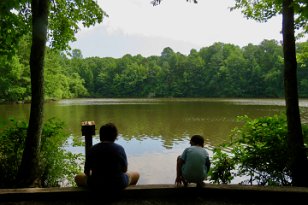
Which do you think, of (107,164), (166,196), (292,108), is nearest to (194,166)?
(166,196)

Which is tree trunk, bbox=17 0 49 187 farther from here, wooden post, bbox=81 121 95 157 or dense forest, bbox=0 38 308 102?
dense forest, bbox=0 38 308 102

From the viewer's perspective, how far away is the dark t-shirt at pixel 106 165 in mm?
4238

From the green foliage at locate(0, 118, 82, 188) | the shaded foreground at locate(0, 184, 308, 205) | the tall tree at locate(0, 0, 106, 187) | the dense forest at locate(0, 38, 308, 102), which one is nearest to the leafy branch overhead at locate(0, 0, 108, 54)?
the tall tree at locate(0, 0, 106, 187)

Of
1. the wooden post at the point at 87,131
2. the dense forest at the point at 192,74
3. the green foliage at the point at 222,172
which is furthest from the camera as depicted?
the dense forest at the point at 192,74

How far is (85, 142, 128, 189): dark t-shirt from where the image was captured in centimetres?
424

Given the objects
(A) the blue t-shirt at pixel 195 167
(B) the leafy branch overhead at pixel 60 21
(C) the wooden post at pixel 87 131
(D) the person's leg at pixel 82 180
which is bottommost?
(D) the person's leg at pixel 82 180

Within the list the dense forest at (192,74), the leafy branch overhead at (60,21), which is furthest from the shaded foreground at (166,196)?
the dense forest at (192,74)

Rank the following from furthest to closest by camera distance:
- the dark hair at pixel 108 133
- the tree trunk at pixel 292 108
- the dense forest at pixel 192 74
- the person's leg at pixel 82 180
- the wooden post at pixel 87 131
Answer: the dense forest at pixel 192 74 → the wooden post at pixel 87 131 → the tree trunk at pixel 292 108 → the person's leg at pixel 82 180 → the dark hair at pixel 108 133

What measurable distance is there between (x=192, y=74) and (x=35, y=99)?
10121cm

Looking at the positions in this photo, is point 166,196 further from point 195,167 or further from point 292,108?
point 292,108

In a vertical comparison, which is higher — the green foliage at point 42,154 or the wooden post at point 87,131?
the wooden post at point 87,131

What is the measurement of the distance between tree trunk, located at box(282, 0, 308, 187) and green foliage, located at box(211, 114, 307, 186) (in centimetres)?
27

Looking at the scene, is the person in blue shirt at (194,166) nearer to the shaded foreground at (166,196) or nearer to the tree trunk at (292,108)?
the shaded foreground at (166,196)

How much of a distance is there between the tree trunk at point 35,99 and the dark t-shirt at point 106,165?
1919 mm
